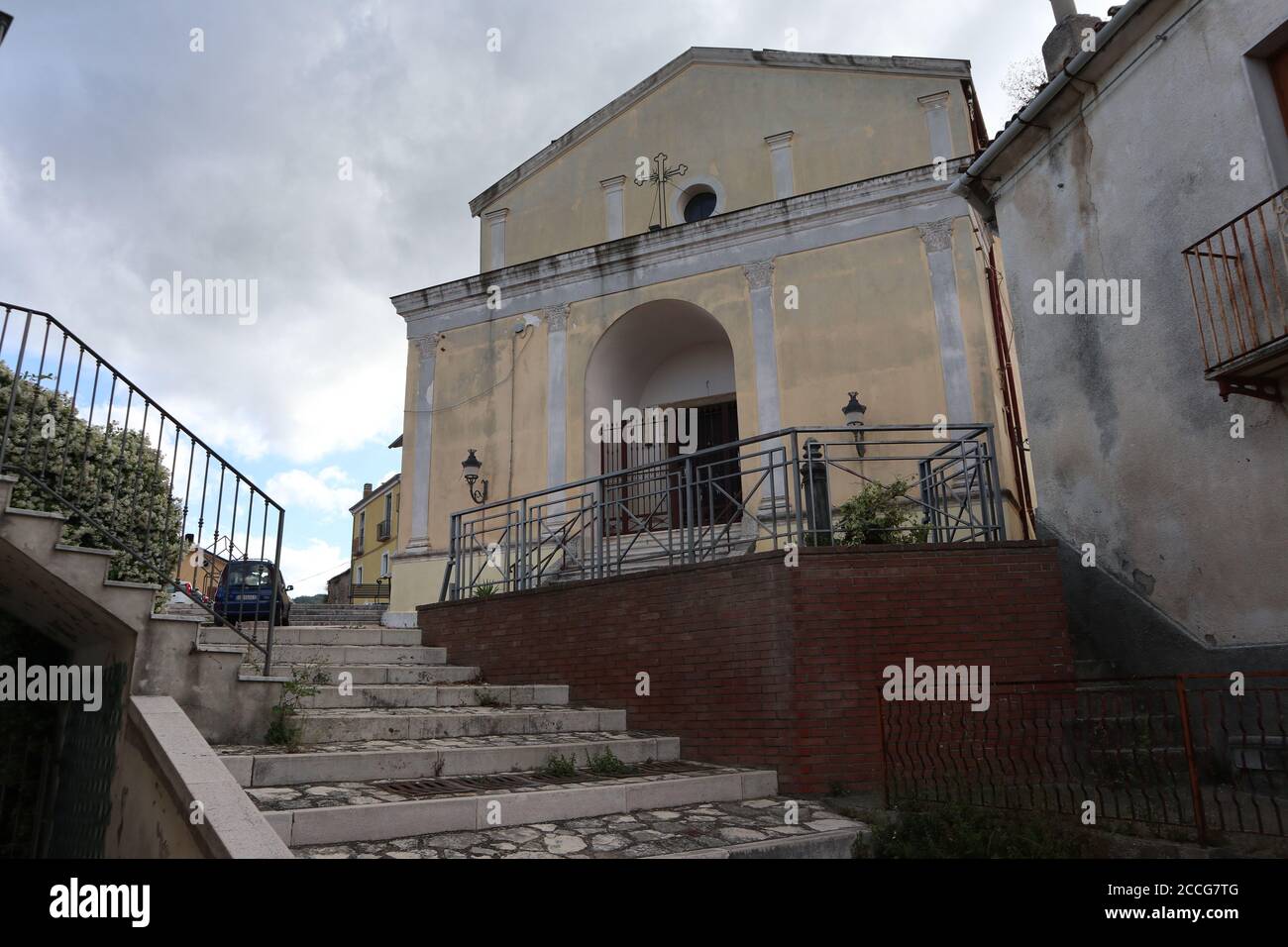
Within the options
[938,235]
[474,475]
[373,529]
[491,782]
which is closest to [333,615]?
[474,475]

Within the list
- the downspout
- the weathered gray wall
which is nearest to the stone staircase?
the weathered gray wall

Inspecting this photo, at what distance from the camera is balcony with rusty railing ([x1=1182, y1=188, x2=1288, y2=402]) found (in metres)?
5.57

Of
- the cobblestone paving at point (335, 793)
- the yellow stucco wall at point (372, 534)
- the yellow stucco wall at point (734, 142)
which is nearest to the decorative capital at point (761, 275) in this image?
→ the yellow stucco wall at point (734, 142)

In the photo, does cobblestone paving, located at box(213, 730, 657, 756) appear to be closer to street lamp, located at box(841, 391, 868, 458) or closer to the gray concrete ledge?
the gray concrete ledge

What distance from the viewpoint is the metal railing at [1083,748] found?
5480 millimetres

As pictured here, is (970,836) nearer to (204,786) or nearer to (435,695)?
(204,786)

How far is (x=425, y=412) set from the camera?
15000 millimetres

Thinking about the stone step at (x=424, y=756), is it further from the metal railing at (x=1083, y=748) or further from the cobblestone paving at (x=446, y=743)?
the metal railing at (x=1083, y=748)

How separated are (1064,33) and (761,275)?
212 inches

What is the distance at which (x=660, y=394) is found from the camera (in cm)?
1527

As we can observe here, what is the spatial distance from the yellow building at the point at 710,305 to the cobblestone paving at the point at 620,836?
581 cm

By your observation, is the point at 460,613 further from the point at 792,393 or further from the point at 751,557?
the point at 792,393
